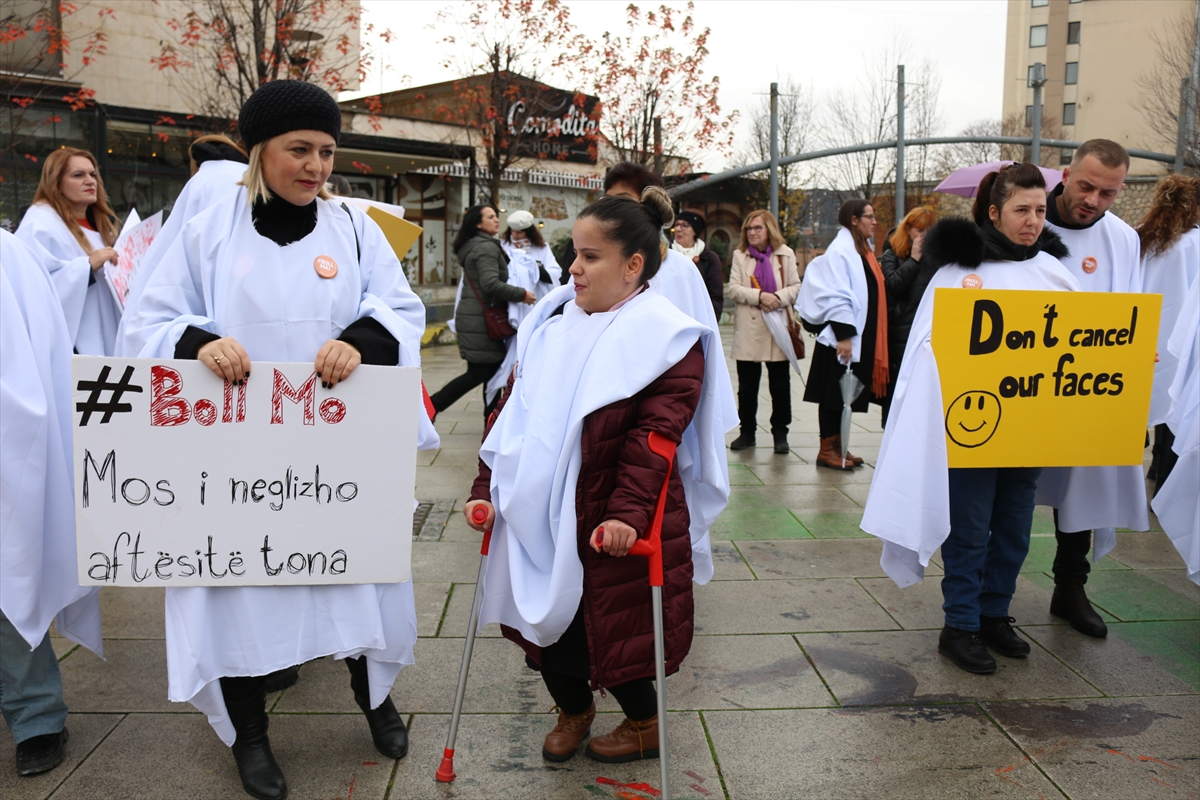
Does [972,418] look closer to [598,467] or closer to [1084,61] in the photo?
[598,467]

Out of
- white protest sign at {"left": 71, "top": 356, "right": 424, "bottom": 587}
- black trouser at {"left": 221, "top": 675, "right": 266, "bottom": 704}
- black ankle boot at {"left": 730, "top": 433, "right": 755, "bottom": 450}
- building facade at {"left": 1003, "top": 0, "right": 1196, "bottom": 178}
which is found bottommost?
black ankle boot at {"left": 730, "top": 433, "right": 755, "bottom": 450}

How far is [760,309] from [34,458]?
5843 mm

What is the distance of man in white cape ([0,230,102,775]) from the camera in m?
3.03

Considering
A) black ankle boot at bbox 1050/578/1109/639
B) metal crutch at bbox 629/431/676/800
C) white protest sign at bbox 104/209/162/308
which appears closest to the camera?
metal crutch at bbox 629/431/676/800

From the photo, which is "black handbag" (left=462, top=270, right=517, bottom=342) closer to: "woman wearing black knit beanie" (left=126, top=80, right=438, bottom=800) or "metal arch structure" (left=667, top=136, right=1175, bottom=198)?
"woman wearing black knit beanie" (left=126, top=80, right=438, bottom=800)

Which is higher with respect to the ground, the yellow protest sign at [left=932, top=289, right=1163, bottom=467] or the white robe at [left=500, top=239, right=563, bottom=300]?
the white robe at [left=500, top=239, right=563, bottom=300]

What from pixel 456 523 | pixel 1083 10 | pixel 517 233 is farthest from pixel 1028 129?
pixel 456 523

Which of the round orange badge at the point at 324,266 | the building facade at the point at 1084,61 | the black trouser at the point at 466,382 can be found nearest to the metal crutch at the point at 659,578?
the round orange badge at the point at 324,266

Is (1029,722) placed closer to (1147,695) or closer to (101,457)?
(1147,695)

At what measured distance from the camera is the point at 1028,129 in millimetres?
49000

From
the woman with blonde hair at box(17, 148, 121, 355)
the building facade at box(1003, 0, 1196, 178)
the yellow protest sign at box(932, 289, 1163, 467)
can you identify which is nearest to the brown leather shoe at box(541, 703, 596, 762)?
the yellow protest sign at box(932, 289, 1163, 467)

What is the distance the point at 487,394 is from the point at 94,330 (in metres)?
4.05

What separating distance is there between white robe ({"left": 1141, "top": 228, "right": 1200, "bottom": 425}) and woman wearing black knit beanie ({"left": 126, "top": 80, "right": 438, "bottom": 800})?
382cm

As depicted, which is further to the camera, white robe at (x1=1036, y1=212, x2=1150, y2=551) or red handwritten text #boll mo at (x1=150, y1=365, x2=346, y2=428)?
white robe at (x1=1036, y1=212, x2=1150, y2=551)
